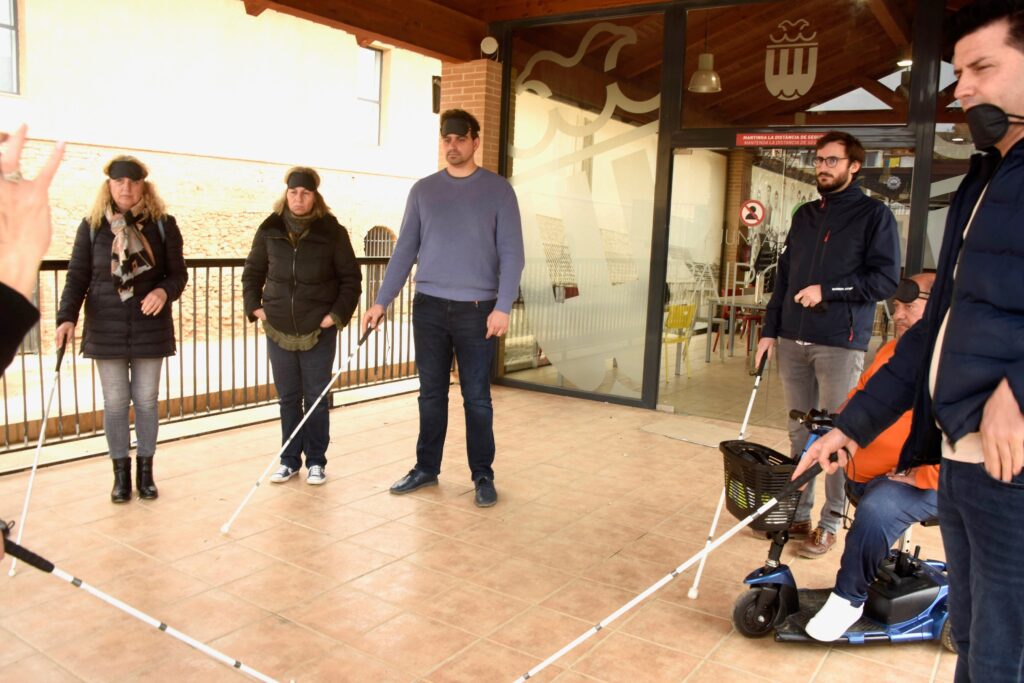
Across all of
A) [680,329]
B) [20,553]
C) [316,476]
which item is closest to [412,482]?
[316,476]

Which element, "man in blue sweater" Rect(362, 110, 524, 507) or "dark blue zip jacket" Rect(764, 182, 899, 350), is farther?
"man in blue sweater" Rect(362, 110, 524, 507)

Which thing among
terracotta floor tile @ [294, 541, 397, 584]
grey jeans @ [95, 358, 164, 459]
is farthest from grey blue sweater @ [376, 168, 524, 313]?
terracotta floor tile @ [294, 541, 397, 584]

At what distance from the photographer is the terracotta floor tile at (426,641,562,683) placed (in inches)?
102

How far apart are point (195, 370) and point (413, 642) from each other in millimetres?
4596

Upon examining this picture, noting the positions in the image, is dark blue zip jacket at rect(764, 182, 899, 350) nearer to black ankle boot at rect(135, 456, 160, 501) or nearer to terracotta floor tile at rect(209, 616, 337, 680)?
terracotta floor tile at rect(209, 616, 337, 680)

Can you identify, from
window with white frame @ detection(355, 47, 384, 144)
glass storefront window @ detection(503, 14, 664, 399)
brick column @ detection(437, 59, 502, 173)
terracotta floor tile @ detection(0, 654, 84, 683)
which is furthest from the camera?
window with white frame @ detection(355, 47, 384, 144)

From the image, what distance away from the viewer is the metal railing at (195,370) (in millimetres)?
5930

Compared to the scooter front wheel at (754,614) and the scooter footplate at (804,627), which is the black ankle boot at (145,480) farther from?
the scooter footplate at (804,627)

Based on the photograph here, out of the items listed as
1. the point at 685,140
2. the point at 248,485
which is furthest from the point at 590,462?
the point at 685,140

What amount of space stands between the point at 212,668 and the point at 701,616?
1698 millimetres

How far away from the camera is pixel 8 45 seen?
13102 mm

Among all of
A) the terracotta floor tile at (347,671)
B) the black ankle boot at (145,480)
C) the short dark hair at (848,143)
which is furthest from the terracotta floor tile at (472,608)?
the short dark hair at (848,143)

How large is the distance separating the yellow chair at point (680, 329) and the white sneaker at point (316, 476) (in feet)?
10.3

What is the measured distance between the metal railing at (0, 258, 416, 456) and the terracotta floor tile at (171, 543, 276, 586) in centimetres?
152
